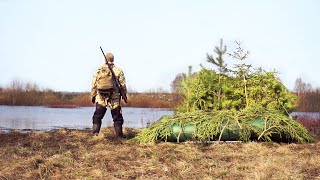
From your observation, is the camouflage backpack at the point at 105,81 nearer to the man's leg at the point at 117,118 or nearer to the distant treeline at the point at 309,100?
the man's leg at the point at 117,118

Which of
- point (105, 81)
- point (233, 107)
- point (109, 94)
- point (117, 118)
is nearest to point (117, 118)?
point (117, 118)

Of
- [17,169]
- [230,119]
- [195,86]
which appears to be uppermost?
[195,86]

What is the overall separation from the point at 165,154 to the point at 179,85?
16.2 feet

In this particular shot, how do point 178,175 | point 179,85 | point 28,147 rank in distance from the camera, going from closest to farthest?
point 178,175, point 28,147, point 179,85

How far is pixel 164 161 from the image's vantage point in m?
7.08

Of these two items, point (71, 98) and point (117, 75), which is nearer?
point (117, 75)

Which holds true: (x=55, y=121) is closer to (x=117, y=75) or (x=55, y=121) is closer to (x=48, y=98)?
(x=117, y=75)

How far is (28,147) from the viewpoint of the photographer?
29.9 ft

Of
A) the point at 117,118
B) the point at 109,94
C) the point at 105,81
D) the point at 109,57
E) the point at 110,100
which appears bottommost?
the point at 117,118

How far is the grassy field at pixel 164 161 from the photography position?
20.1 feet

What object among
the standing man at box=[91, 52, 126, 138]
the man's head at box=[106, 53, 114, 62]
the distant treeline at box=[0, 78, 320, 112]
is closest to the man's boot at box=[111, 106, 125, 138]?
the standing man at box=[91, 52, 126, 138]

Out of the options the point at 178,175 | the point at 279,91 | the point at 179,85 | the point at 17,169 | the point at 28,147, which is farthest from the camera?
the point at 179,85

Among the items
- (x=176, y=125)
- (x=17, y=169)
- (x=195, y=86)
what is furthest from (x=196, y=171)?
(x=195, y=86)

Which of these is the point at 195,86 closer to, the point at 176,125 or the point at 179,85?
the point at 179,85
